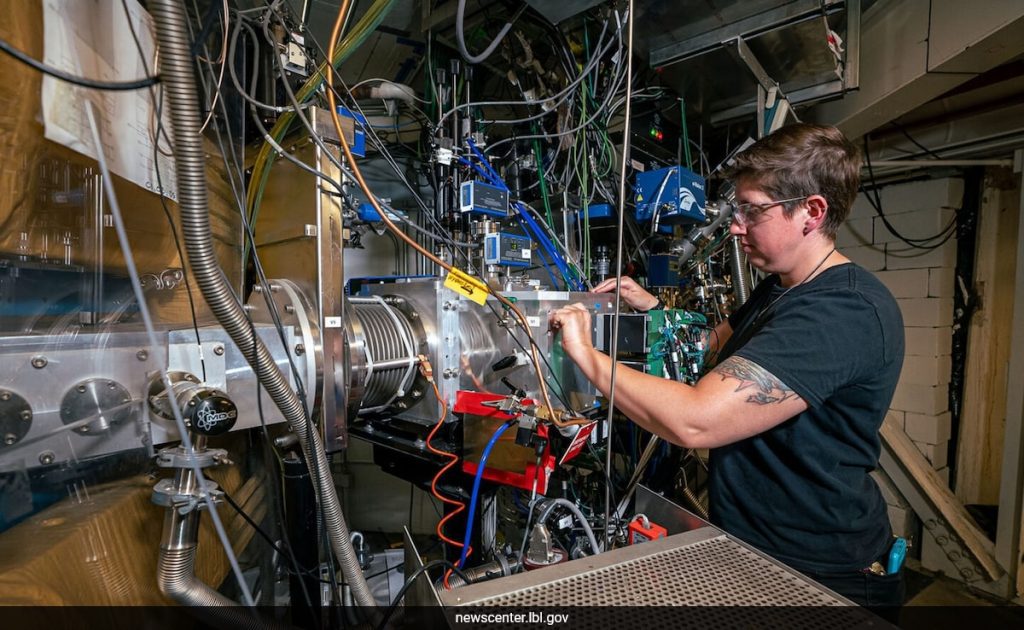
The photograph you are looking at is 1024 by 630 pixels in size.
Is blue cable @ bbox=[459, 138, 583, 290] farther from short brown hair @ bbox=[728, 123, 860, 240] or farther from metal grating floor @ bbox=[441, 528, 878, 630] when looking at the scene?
metal grating floor @ bbox=[441, 528, 878, 630]

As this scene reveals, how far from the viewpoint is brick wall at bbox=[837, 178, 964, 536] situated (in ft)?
9.43

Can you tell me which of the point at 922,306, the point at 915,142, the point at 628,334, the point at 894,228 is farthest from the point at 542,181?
the point at 922,306

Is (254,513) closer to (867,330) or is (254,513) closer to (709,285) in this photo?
(867,330)

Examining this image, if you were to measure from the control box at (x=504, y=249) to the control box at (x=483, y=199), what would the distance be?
0.10 m

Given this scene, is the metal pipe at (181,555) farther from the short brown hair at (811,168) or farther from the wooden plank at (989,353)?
the wooden plank at (989,353)

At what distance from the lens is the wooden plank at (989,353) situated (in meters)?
2.78

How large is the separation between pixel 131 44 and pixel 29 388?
0.51 m

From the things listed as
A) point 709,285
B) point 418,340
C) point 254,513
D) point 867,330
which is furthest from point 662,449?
point 254,513

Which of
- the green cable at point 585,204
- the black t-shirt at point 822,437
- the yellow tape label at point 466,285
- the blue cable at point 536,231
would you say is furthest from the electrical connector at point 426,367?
the green cable at point 585,204

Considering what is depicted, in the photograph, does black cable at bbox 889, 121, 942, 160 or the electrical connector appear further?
black cable at bbox 889, 121, 942, 160

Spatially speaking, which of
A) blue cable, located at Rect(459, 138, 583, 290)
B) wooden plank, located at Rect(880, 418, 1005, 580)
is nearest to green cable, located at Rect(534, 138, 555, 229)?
blue cable, located at Rect(459, 138, 583, 290)

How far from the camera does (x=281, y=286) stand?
0.90m

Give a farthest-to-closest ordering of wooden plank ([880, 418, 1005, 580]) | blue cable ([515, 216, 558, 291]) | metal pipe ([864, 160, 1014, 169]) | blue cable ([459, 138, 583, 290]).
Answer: metal pipe ([864, 160, 1014, 169]) → wooden plank ([880, 418, 1005, 580]) → blue cable ([515, 216, 558, 291]) → blue cable ([459, 138, 583, 290])

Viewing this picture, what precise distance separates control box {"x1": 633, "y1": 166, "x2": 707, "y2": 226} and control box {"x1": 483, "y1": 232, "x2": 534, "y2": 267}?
26.3 inches
